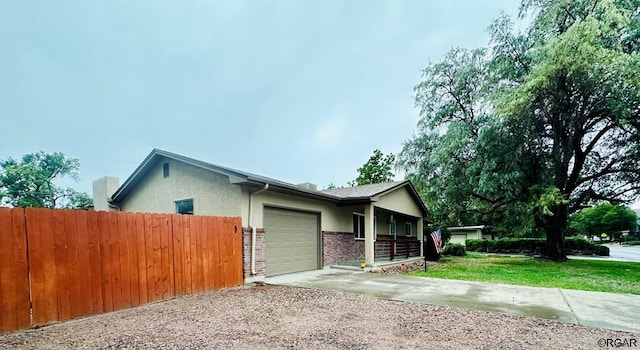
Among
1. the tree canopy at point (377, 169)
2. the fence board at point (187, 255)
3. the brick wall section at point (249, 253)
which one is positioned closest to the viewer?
the fence board at point (187, 255)

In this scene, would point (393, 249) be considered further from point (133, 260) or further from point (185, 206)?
point (133, 260)

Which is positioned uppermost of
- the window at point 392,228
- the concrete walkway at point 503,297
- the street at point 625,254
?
the window at point 392,228

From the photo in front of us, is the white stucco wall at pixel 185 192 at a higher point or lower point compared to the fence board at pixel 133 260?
higher

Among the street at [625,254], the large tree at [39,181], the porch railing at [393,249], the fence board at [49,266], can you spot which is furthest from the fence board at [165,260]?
the large tree at [39,181]

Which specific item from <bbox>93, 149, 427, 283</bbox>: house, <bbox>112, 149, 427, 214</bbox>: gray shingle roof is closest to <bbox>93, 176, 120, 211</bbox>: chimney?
<bbox>93, 149, 427, 283</bbox>: house

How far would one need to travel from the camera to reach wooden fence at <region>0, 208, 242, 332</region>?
4.67m

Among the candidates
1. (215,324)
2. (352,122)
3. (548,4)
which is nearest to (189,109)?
(352,122)

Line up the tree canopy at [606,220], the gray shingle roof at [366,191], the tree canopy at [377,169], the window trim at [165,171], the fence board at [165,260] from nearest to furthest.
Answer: the fence board at [165,260] < the window trim at [165,171] < the gray shingle roof at [366,191] < the tree canopy at [377,169] < the tree canopy at [606,220]

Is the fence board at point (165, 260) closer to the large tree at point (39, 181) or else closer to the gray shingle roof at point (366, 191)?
the gray shingle roof at point (366, 191)

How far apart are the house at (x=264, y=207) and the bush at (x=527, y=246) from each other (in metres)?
18.1

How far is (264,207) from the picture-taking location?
30.8ft

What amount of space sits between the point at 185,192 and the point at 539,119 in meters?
16.5

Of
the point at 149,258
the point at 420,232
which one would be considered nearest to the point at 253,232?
the point at 149,258

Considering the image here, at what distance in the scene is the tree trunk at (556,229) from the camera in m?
17.6
